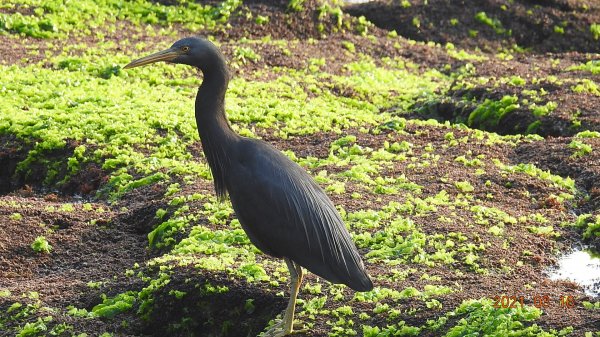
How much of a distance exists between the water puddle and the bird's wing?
2351mm

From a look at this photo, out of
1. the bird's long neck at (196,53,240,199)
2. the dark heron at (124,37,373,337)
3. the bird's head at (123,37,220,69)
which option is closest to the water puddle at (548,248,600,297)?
the dark heron at (124,37,373,337)

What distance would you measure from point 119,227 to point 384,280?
3.52 m

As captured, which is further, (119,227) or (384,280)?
(119,227)

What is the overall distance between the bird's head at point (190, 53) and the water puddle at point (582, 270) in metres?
3.73

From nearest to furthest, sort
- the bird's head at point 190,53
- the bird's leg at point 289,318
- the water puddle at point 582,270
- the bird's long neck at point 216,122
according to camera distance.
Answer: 1. the bird's leg at point 289,318
2. the bird's long neck at point 216,122
3. the bird's head at point 190,53
4. the water puddle at point 582,270

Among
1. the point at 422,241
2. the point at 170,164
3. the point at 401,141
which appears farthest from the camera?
the point at 401,141

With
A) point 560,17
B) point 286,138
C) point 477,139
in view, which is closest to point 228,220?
point 286,138

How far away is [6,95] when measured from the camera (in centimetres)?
1450

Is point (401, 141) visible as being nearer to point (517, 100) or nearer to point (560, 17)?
point (517, 100)

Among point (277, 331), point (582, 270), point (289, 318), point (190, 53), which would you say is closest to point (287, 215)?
point (289, 318)

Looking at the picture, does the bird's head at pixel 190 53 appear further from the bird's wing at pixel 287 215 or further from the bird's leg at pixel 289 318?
the bird's leg at pixel 289 318

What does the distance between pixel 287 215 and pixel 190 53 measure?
1.68m

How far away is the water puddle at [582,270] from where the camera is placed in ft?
29.5

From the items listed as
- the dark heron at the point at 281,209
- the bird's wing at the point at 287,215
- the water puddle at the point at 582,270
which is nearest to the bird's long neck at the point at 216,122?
the dark heron at the point at 281,209
